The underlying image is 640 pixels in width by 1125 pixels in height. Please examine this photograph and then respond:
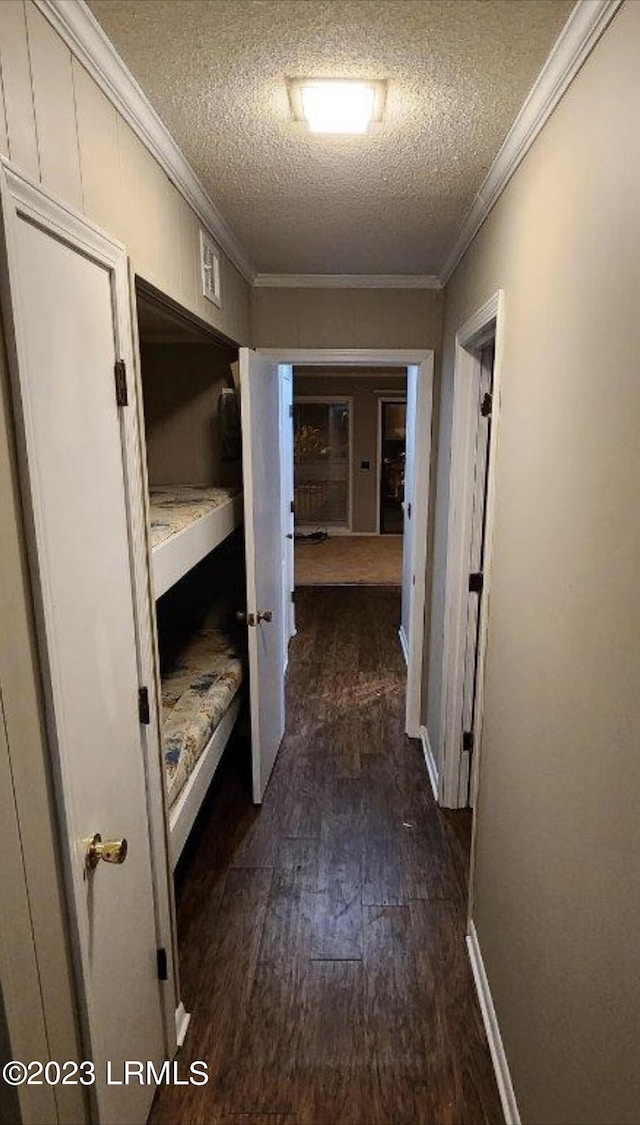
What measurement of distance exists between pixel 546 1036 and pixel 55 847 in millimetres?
1084

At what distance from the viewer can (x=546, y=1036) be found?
1255 millimetres

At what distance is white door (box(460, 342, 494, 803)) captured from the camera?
7.80 ft

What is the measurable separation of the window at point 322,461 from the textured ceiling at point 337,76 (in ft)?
22.3

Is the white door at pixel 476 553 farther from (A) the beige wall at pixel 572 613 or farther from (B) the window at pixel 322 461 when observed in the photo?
(B) the window at pixel 322 461

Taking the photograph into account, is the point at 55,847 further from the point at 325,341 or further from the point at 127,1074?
the point at 325,341

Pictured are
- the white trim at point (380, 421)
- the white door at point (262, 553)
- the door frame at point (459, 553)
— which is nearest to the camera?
the door frame at point (459, 553)

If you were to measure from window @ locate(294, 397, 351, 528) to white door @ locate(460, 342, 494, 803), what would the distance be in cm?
654

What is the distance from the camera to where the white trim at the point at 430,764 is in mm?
2822

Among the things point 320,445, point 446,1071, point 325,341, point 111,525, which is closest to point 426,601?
point 325,341

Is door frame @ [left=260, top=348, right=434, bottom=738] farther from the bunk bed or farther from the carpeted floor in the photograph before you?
the carpeted floor

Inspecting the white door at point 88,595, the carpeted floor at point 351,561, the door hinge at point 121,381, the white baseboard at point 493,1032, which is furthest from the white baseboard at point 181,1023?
the carpeted floor at point 351,561

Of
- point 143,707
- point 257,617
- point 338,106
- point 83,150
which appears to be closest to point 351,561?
point 257,617

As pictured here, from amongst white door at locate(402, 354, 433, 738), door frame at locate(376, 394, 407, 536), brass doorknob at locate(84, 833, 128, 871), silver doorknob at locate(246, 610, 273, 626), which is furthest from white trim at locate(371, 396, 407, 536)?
brass doorknob at locate(84, 833, 128, 871)

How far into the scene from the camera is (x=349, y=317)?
294 centimetres
